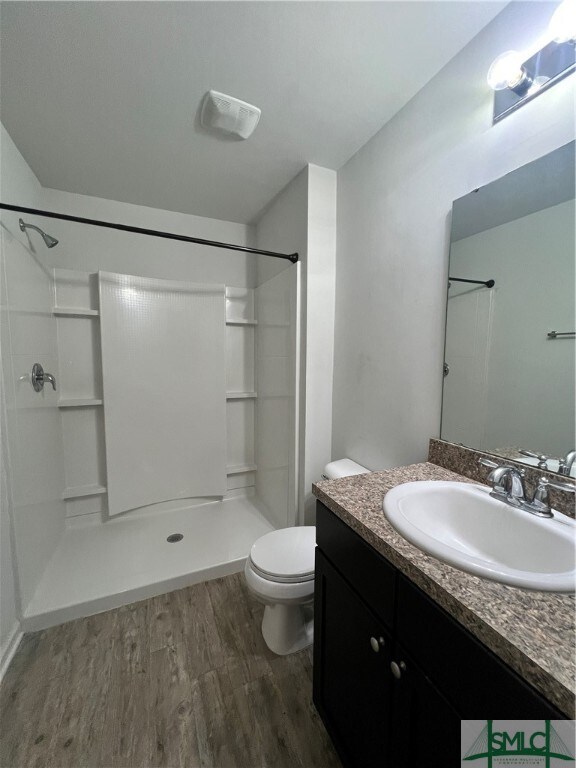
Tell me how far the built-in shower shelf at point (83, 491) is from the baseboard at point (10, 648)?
0.85m

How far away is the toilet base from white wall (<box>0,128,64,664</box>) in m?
1.15

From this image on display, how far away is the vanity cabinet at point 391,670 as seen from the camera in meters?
0.48

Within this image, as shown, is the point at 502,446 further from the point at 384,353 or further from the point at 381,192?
the point at 381,192

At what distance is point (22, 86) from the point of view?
1.19 m

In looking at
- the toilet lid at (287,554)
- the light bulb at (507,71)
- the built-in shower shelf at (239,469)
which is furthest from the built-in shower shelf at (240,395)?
the light bulb at (507,71)

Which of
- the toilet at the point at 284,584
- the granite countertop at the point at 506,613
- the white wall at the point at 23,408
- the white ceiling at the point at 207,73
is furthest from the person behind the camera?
the white wall at the point at 23,408

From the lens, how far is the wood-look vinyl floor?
975 millimetres

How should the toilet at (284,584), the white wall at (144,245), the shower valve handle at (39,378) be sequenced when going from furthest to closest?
the white wall at (144,245)
the shower valve handle at (39,378)
the toilet at (284,584)

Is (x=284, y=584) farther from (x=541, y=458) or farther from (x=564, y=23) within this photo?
(x=564, y=23)

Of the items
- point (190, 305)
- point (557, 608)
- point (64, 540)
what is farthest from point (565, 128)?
point (64, 540)

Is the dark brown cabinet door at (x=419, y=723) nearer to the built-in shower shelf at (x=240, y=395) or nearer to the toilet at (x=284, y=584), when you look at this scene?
the toilet at (x=284, y=584)

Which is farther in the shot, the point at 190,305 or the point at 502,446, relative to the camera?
the point at 190,305

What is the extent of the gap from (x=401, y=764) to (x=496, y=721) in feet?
1.30

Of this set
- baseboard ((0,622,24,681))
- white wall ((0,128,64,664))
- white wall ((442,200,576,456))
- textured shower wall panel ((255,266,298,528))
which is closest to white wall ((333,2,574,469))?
white wall ((442,200,576,456))
